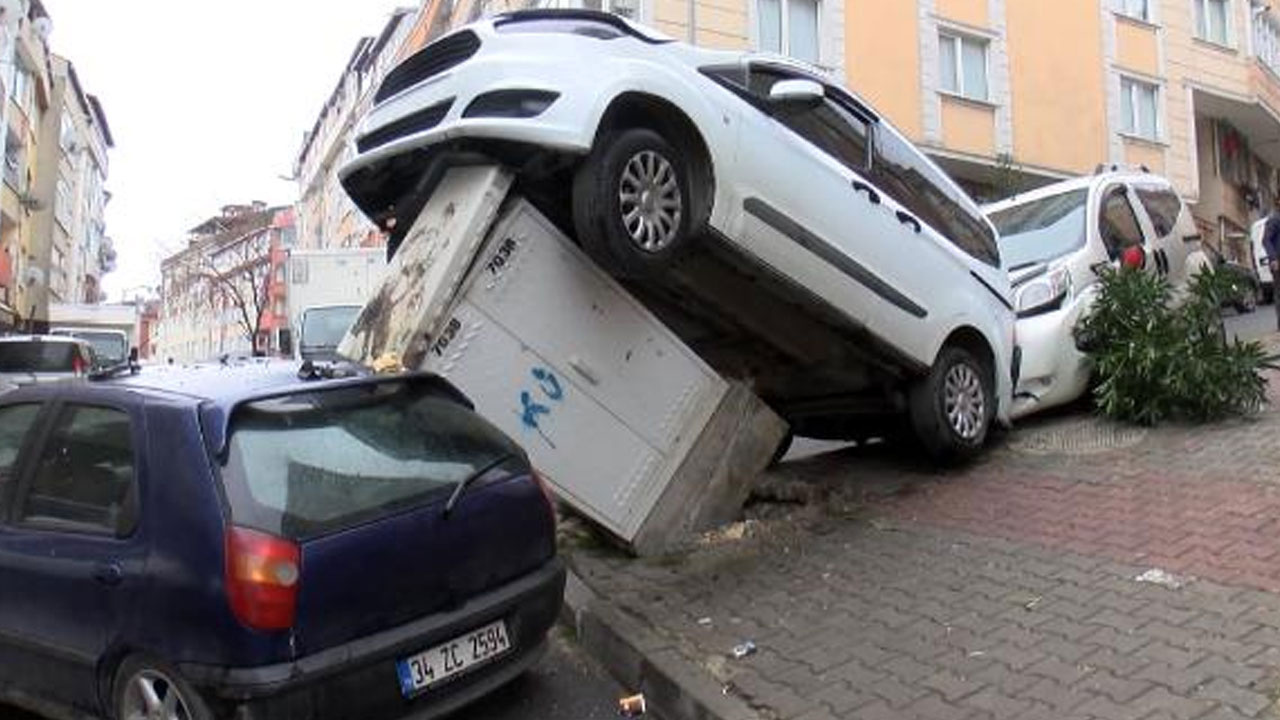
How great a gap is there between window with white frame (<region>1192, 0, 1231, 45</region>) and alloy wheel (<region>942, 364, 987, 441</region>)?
26197 mm

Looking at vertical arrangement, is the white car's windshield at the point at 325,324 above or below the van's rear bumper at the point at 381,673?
above

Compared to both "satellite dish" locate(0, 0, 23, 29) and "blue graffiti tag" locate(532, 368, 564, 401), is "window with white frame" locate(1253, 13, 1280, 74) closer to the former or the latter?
"blue graffiti tag" locate(532, 368, 564, 401)

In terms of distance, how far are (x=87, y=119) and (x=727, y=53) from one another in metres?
58.0

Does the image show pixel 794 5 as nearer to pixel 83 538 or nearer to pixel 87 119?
pixel 83 538

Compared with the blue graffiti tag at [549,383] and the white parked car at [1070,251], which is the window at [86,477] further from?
the white parked car at [1070,251]

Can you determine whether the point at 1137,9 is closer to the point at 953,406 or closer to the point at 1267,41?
the point at 1267,41

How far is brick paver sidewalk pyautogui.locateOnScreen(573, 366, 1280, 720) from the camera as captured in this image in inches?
167

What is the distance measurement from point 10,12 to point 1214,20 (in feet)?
105

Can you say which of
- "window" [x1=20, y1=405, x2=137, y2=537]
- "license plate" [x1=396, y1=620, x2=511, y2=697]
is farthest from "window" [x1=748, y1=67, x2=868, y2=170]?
"window" [x1=20, y1=405, x2=137, y2=537]

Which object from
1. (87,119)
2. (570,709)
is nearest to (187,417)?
(570,709)

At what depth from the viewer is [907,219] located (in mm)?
7176

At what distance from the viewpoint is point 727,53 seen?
21.1 feet

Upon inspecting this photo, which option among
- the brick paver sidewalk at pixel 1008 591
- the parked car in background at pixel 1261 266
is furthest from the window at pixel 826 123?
the parked car in background at pixel 1261 266

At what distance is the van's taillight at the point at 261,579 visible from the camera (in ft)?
12.3
